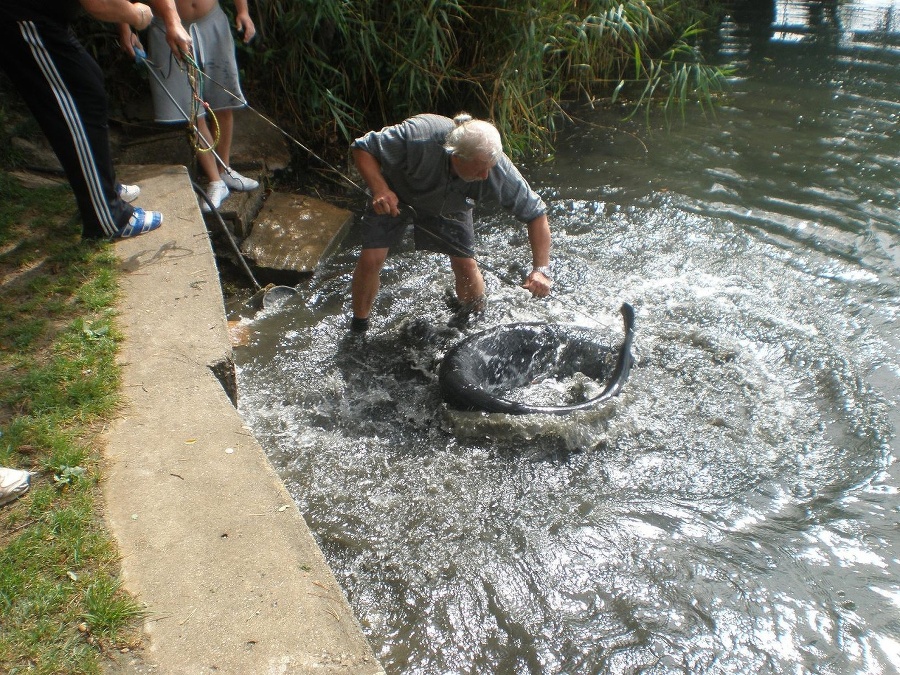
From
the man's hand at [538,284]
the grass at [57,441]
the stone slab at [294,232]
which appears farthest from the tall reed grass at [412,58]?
the man's hand at [538,284]

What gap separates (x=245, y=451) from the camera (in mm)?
2469

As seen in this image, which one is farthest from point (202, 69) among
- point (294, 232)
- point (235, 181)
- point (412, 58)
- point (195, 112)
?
point (412, 58)

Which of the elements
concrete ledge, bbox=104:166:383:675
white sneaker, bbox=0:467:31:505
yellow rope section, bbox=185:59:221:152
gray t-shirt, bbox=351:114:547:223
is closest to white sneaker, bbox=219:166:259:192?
yellow rope section, bbox=185:59:221:152

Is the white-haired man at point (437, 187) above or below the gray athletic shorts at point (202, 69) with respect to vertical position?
Result: below

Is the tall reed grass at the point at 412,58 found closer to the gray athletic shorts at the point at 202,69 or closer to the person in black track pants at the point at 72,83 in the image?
the gray athletic shorts at the point at 202,69

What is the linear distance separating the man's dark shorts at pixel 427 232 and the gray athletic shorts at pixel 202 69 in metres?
1.33

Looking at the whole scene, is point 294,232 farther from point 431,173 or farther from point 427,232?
point 431,173

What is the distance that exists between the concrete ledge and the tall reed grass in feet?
9.96

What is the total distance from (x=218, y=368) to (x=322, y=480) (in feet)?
2.33

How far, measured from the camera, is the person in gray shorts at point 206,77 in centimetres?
430

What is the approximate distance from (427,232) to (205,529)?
2.34m

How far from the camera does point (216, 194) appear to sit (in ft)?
15.3

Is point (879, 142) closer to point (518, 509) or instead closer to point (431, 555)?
point (518, 509)

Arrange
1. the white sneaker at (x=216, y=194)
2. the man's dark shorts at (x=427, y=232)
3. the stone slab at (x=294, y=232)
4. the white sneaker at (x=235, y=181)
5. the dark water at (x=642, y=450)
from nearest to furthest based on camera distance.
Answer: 1. the dark water at (x=642, y=450)
2. the man's dark shorts at (x=427, y=232)
3. the white sneaker at (x=216, y=194)
4. the stone slab at (x=294, y=232)
5. the white sneaker at (x=235, y=181)
